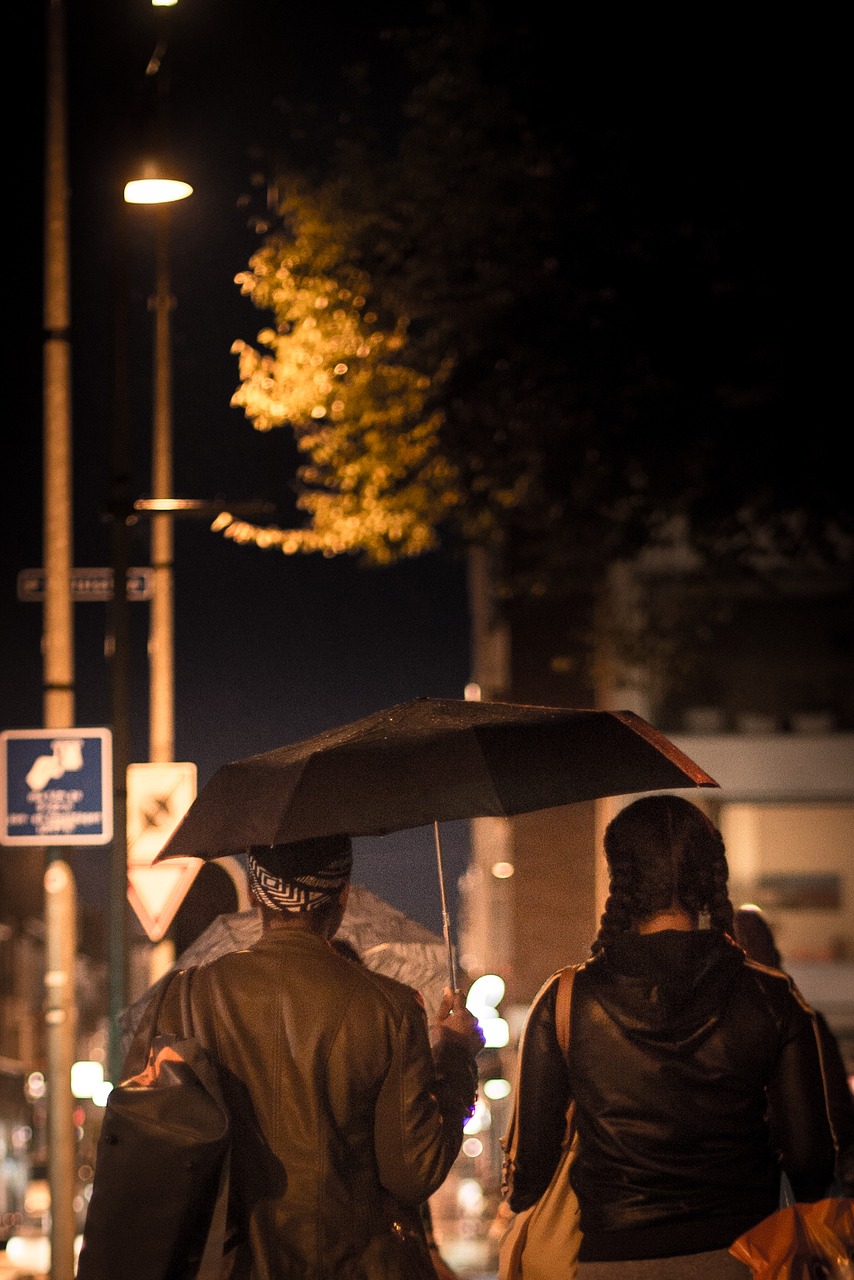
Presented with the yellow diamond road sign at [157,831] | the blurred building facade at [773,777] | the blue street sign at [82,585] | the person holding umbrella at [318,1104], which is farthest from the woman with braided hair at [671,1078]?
the blurred building facade at [773,777]

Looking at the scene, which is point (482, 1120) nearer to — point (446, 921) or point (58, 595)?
point (58, 595)

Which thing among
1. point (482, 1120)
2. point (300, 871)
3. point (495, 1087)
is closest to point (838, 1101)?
point (300, 871)

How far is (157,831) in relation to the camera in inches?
581

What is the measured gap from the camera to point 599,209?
39.2ft

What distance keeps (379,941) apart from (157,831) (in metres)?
9.35

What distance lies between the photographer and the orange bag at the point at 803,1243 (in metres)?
4.01

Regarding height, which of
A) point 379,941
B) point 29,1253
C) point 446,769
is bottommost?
point 29,1253

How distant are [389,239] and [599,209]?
237cm

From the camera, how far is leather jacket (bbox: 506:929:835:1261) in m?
4.09

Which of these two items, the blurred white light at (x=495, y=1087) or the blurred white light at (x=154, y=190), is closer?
the blurred white light at (x=154, y=190)

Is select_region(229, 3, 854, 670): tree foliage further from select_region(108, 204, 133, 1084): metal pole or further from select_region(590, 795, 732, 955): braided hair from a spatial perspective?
select_region(590, 795, 732, 955): braided hair

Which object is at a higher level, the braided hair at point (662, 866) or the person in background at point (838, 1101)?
the braided hair at point (662, 866)

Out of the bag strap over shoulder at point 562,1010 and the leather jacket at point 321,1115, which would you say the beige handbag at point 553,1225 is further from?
the leather jacket at point 321,1115

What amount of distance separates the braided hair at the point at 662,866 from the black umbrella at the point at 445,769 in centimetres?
53
